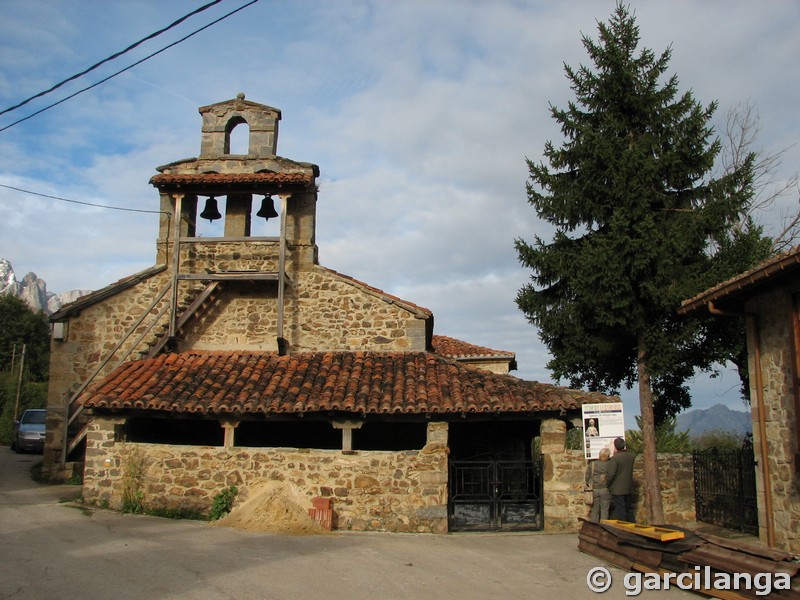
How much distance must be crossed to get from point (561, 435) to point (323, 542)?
4780mm

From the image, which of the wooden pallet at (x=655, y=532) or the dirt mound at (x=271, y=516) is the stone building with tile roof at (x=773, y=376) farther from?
the dirt mound at (x=271, y=516)

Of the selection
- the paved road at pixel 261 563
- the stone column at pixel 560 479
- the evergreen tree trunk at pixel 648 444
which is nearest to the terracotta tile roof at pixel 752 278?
the stone column at pixel 560 479

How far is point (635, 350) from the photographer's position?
53.1 feet

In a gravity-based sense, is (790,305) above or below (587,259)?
below

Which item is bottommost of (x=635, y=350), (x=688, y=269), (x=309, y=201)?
(x=635, y=350)

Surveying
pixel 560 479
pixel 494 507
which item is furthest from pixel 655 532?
pixel 494 507

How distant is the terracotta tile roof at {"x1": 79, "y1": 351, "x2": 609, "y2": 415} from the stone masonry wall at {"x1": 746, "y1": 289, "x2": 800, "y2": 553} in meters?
2.73

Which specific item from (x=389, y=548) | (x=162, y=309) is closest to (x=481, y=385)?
(x=389, y=548)

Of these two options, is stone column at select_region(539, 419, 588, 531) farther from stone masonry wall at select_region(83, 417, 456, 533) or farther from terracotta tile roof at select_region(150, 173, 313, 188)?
terracotta tile roof at select_region(150, 173, 313, 188)

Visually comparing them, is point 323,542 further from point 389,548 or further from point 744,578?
point 744,578

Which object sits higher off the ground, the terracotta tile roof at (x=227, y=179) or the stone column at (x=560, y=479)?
the terracotta tile roof at (x=227, y=179)

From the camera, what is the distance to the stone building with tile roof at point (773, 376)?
403 inches

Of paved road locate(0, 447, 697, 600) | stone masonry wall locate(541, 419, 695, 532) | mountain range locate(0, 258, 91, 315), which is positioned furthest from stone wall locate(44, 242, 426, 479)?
mountain range locate(0, 258, 91, 315)

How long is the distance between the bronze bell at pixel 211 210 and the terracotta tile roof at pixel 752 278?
10.6m
